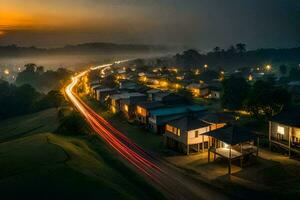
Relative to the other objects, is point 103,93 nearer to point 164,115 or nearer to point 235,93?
point 164,115

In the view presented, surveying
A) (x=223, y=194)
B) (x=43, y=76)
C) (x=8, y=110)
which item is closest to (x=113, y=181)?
(x=223, y=194)

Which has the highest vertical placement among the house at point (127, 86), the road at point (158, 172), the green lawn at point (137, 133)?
the house at point (127, 86)

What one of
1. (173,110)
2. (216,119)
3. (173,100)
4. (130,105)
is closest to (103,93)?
(130,105)

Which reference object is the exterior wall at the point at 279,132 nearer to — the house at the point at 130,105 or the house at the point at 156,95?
the house at the point at 130,105

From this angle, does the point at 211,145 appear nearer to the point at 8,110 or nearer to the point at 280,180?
the point at 280,180

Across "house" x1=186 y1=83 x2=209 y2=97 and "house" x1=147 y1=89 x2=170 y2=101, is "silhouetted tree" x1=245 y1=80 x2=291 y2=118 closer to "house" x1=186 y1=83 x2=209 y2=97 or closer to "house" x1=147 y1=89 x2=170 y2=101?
"house" x1=147 y1=89 x2=170 y2=101

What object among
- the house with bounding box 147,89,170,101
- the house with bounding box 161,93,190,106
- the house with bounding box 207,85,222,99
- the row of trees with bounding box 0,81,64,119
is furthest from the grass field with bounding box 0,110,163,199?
the house with bounding box 207,85,222,99

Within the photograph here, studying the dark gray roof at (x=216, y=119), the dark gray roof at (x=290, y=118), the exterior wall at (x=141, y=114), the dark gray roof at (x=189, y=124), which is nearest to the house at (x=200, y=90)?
the exterior wall at (x=141, y=114)
